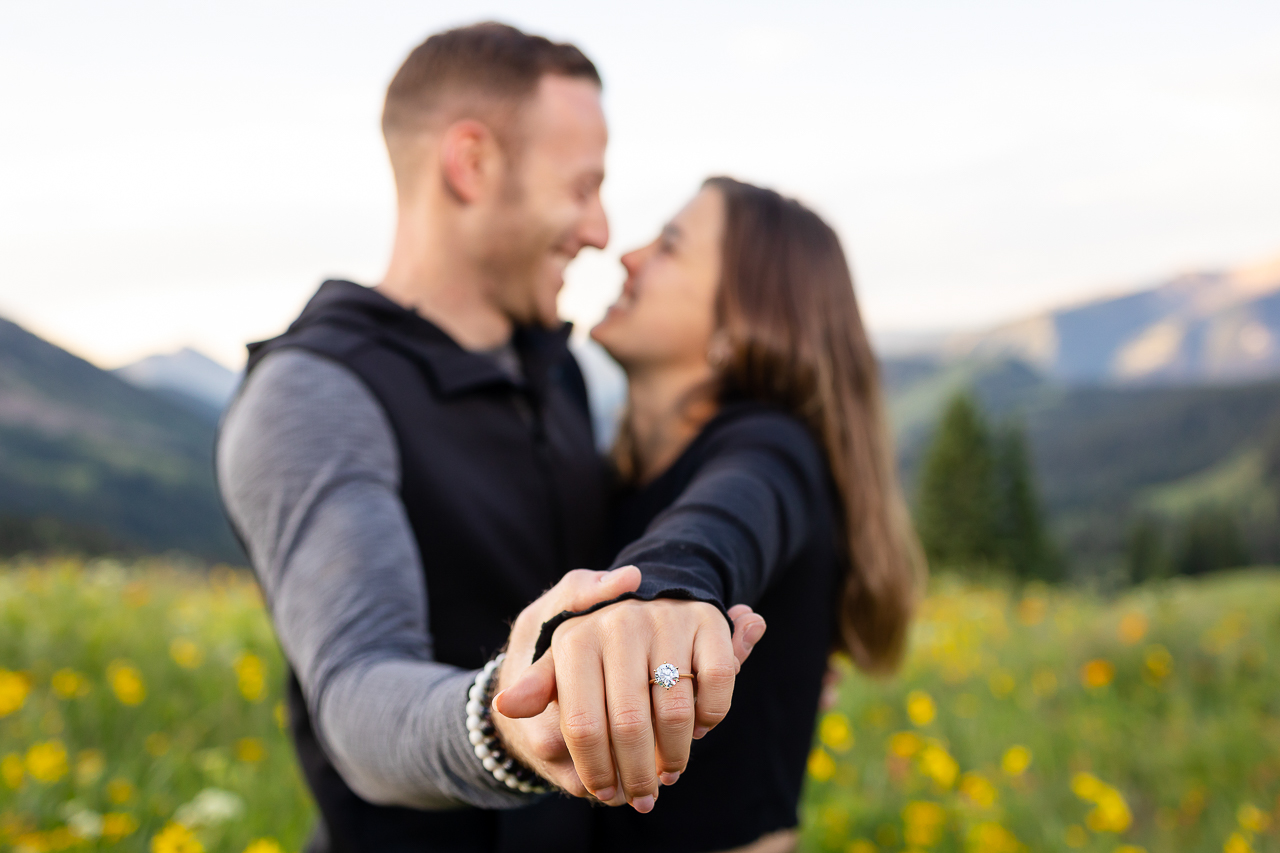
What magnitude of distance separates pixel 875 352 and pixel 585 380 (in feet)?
3.25

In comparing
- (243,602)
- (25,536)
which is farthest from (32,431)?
(243,602)

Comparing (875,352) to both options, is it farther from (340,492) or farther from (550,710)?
(550,710)

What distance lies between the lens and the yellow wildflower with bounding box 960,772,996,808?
318cm

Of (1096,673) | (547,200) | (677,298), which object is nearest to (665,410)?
(677,298)

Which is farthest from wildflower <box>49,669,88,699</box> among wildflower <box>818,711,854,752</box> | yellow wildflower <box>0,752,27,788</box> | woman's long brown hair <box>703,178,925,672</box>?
wildflower <box>818,711,854,752</box>

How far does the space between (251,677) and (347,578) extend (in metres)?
2.80

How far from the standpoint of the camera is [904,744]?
3.82 meters

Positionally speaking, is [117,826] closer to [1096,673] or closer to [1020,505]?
[1096,673]

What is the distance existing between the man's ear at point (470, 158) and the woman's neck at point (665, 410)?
2.66ft

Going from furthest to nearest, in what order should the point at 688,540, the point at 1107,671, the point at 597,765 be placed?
1. the point at 1107,671
2. the point at 688,540
3. the point at 597,765

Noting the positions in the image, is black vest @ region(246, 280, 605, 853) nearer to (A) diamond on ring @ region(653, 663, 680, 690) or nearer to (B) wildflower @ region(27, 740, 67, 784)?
(A) diamond on ring @ region(653, 663, 680, 690)

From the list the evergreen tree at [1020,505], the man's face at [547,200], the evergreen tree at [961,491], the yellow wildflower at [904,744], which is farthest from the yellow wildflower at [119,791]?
the evergreen tree at [1020,505]

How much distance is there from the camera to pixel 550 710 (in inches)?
35.3

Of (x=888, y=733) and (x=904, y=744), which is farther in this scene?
(x=888, y=733)
